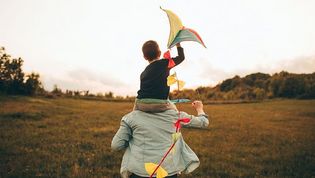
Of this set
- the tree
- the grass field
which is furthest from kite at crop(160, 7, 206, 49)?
the tree

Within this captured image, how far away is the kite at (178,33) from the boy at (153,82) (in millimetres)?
620

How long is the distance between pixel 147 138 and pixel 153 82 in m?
0.61

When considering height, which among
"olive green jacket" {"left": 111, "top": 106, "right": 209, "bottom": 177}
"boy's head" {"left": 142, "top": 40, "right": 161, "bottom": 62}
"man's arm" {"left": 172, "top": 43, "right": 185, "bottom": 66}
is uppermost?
"boy's head" {"left": 142, "top": 40, "right": 161, "bottom": 62}

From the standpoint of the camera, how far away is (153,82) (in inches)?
125

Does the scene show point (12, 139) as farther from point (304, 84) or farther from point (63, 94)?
point (304, 84)

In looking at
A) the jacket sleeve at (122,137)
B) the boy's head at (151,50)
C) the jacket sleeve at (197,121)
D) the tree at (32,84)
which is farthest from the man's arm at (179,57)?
the tree at (32,84)

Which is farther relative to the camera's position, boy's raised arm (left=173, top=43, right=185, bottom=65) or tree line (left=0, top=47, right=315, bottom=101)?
tree line (left=0, top=47, right=315, bottom=101)

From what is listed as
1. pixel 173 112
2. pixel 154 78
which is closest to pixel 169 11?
pixel 154 78

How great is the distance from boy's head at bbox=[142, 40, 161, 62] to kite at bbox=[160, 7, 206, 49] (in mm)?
671

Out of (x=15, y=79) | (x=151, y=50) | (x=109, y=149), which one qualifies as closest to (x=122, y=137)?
(x=151, y=50)

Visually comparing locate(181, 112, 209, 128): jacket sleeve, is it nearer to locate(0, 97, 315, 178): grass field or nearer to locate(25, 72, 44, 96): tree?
locate(0, 97, 315, 178): grass field

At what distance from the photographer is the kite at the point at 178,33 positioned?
2516 millimetres

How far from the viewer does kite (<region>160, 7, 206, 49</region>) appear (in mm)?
2516

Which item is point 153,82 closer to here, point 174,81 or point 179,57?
point 179,57
